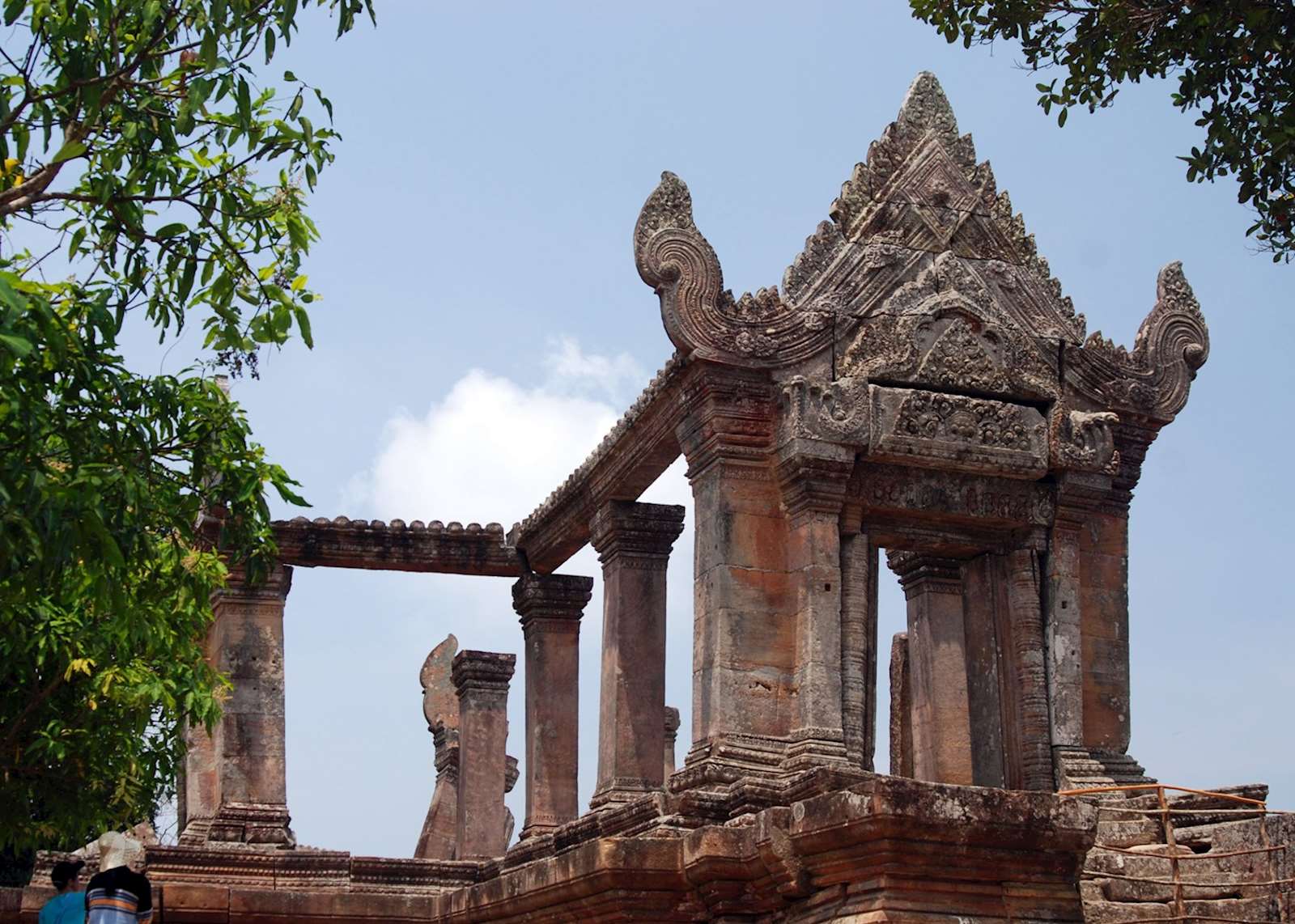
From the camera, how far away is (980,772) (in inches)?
537

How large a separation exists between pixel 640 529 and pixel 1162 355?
4356 millimetres

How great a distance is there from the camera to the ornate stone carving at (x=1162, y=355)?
13969 millimetres

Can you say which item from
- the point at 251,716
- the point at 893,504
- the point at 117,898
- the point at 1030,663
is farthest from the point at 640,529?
the point at 117,898

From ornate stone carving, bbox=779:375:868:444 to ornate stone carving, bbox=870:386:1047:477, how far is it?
0.11m

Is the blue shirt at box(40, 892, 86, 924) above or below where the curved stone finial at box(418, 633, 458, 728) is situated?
below

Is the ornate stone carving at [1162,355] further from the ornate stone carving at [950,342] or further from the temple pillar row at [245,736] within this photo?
the temple pillar row at [245,736]

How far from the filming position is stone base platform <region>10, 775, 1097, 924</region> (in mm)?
7883

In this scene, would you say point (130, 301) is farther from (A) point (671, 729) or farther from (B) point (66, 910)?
(A) point (671, 729)

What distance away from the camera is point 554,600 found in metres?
18.0

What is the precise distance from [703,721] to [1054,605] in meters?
2.65

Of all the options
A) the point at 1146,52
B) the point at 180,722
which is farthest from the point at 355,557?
the point at 1146,52

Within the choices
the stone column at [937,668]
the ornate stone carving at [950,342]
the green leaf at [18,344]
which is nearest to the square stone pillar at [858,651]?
the stone column at [937,668]

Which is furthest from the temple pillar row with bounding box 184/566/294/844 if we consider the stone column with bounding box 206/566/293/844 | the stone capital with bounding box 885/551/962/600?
the stone capital with bounding box 885/551/962/600

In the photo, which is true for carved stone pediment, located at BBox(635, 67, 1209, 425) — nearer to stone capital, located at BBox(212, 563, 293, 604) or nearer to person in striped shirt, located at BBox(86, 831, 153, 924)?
person in striped shirt, located at BBox(86, 831, 153, 924)
